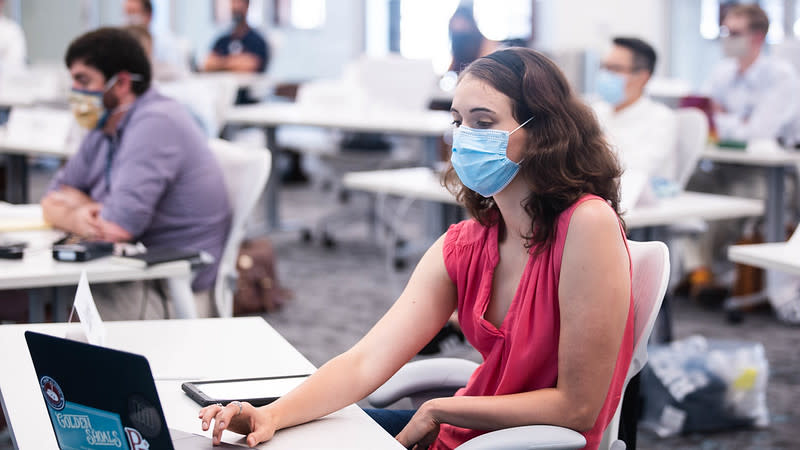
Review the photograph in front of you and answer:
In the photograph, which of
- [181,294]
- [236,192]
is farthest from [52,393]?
[236,192]

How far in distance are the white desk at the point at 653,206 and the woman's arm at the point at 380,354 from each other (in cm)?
143

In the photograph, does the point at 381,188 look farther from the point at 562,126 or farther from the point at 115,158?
the point at 562,126

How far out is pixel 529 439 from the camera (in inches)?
55.6

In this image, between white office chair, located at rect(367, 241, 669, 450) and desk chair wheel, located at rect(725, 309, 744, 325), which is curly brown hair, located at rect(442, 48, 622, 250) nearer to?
white office chair, located at rect(367, 241, 669, 450)

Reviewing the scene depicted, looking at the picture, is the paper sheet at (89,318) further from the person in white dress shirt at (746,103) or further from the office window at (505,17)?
the office window at (505,17)

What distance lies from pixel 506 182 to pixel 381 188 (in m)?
2.38

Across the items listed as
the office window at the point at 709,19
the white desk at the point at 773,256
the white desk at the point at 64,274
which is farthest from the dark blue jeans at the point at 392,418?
the office window at the point at 709,19

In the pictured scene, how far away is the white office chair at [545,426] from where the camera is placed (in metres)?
1.42

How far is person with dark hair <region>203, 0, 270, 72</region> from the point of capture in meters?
7.69

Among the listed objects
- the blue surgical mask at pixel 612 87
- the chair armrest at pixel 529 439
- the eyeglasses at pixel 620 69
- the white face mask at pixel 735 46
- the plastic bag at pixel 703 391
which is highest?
the white face mask at pixel 735 46

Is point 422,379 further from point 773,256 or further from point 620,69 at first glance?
point 620,69

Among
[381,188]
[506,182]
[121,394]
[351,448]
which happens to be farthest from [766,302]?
[121,394]

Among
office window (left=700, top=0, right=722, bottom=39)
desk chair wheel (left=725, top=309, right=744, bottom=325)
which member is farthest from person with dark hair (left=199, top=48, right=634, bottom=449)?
office window (left=700, top=0, right=722, bottom=39)

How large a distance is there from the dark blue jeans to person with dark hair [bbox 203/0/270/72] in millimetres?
6234
